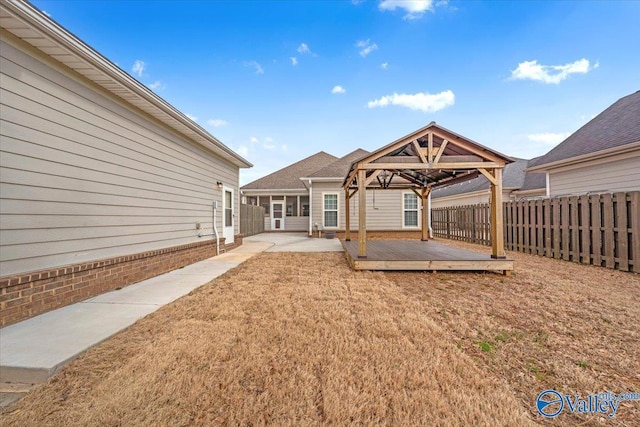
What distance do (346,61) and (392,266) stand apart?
11.8 m

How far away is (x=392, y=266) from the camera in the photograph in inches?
210

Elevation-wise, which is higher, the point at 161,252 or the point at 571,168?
the point at 571,168

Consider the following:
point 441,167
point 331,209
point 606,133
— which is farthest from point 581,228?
point 331,209

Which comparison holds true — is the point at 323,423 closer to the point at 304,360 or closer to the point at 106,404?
the point at 304,360

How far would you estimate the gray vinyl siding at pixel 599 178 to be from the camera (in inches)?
265

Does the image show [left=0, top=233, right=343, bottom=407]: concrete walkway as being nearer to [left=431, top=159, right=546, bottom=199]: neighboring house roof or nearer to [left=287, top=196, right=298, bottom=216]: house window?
[left=287, top=196, right=298, bottom=216]: house window

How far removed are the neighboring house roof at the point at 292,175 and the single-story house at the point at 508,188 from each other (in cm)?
894

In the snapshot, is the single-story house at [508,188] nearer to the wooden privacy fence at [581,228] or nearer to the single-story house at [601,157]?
the single-story house at [601,157]

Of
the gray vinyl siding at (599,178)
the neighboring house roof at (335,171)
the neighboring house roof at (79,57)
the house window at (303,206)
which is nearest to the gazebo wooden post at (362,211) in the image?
the neighboring house roof at (79,57)

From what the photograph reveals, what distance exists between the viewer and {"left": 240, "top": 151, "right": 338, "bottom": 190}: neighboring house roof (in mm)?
17094

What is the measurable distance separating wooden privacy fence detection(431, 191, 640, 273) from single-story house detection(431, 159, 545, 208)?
5470mm

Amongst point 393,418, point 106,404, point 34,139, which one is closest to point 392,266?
point 393,418

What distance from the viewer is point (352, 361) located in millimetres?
2125

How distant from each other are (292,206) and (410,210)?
8.16 metres
